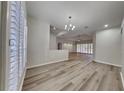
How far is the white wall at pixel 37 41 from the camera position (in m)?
4.52

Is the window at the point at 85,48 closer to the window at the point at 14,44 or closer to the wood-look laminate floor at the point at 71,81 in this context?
the wood-look laminate floor at the point at 71,81

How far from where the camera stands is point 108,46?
6113mm

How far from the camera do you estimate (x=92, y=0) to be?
109 inches

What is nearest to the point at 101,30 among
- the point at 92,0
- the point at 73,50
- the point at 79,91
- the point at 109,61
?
the point at 109,61

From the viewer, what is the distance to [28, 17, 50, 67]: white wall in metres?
4.52

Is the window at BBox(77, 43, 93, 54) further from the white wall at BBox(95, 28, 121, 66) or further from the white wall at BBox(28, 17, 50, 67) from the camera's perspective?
the white wall at BBox(28, 17, 50, 67)

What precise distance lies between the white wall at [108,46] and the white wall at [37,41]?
438 cm

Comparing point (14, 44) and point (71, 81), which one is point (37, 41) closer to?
point (71, 81)

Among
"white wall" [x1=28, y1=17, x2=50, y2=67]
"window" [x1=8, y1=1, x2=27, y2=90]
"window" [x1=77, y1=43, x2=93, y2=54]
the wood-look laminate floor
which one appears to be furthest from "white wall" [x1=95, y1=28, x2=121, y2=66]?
"window" [x1=77, y1=43, x2=93, y2=54]

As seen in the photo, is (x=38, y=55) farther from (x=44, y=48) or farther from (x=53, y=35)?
(x=53, y=35)

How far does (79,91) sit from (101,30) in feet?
19.0

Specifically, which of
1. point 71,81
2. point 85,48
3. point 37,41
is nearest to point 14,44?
point 71,81

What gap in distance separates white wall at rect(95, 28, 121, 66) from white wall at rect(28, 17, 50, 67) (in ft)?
14.4

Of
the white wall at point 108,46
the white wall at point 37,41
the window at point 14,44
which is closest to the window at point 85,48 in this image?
the white wall at point 108,46
